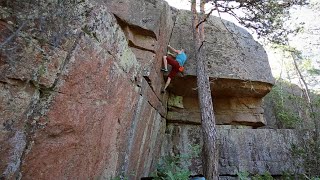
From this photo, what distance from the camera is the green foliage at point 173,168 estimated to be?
17.4ft

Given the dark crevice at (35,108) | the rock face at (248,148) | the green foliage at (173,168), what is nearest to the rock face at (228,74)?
the rock face at (248,148)

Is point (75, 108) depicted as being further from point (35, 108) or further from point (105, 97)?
point (105, 97)

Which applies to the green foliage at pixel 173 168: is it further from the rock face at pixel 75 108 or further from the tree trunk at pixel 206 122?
the rock face at pixel 75 108

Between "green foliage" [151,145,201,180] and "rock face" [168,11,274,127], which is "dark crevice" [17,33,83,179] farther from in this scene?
"rock face" [168,11,274,127]

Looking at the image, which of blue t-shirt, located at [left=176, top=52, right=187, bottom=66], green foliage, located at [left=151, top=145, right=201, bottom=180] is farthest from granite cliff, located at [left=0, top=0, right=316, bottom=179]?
blue t-shirt, located at [left=176, top=52, right=187, bottom=66]

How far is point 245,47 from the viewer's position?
10414mm

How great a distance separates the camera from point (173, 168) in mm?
7121

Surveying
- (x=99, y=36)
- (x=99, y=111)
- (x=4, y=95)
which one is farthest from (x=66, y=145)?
(x=99, y=36)

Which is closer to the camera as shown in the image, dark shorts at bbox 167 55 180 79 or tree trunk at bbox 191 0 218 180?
tree trunk at bbox 191 0 218 180

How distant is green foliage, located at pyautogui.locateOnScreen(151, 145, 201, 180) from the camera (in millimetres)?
5305

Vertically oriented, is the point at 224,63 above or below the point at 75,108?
above

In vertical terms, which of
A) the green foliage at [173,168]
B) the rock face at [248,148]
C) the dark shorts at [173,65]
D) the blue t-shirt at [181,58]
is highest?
the blue t-shirt at [181,58]

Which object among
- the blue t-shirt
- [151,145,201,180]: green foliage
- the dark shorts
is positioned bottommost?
[151,145,201,180]: green foliage

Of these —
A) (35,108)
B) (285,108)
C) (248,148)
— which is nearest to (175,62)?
(248,148)
